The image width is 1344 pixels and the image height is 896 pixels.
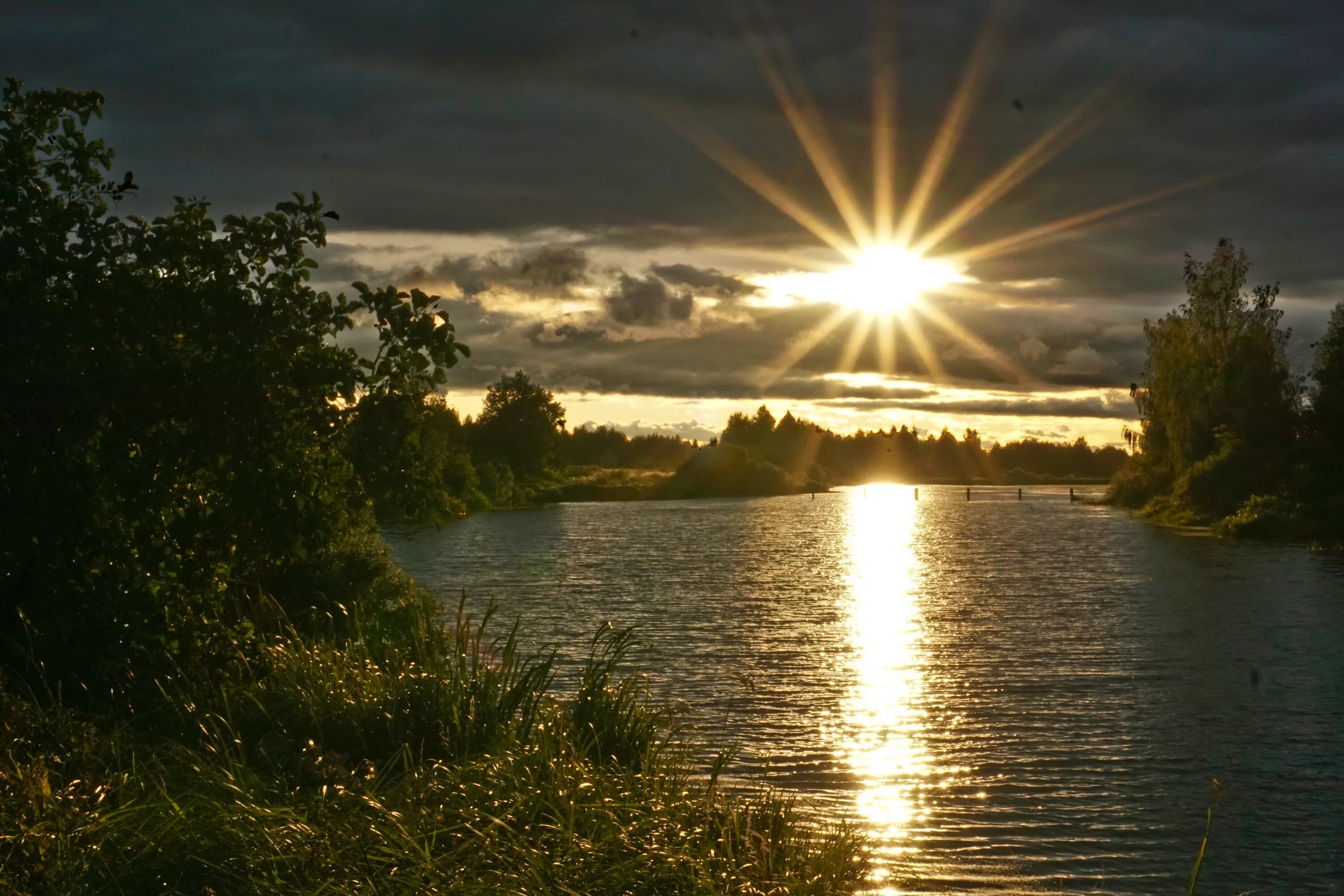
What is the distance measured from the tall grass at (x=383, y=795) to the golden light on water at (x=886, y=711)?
214 cm

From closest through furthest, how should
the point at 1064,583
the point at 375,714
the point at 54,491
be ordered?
the point at 54,491 → the point at 375,714 → the point at 1064,583

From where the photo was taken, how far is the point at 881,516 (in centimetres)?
13075

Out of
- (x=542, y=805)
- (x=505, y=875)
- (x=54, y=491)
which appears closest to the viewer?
(x=505, y=875)

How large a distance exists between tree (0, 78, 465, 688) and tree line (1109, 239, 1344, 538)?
66.0 m

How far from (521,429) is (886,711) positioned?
13533cm

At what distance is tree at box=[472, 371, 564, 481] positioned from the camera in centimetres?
15625

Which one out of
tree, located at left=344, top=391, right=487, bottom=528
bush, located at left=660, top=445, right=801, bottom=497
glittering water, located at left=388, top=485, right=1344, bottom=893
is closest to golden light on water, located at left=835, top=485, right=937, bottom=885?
glittering water, located at left=388, top=485, right=1344, bottom=893

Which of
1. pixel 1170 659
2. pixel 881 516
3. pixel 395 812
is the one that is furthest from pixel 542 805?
pixel 881 516

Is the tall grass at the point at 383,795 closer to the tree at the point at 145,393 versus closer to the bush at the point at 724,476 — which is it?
the tree at the point at 145,393

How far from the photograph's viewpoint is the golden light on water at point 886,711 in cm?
1653

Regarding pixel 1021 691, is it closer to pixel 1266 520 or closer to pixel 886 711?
pixel 886 711

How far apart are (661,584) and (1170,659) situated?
2370 centimetres

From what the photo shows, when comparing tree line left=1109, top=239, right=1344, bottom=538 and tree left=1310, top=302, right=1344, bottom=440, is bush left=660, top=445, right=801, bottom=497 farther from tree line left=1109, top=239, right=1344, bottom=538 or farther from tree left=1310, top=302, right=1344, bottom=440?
tree left=1310, top=302, right=1344, bottom=440

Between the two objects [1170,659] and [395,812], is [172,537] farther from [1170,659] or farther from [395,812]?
[1170,659]
